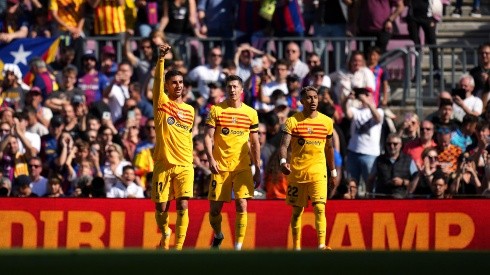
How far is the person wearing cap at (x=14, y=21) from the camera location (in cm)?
2725

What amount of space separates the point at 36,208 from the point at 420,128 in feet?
20.1

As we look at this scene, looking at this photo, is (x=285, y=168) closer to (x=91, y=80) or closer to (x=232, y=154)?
(x=232, y=154)

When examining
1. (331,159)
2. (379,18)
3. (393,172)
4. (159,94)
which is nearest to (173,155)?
(159,94)

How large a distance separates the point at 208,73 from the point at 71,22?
2.89 metres

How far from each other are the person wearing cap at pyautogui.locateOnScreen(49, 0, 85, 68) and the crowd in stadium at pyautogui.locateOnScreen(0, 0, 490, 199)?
2cm

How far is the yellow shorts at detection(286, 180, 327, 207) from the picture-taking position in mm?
20422

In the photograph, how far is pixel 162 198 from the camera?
65.2 feet

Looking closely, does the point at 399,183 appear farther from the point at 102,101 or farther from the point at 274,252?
the point at 274,252

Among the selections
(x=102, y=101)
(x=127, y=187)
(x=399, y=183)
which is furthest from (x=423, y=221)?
(x=102, y=101)

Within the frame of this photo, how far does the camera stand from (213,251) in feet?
41.0

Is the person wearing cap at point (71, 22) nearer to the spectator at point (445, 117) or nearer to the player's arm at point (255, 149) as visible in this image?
the spectator at point (445, 117)

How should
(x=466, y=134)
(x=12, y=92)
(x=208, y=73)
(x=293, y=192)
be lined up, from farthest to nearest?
(x=208, y=73), (x=12, y=92), (x=466, y=134), (x=293, y=192)

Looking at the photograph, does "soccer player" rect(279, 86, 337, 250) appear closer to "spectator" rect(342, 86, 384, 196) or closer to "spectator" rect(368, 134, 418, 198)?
"spectator" rect(368, 134, 418, 198)

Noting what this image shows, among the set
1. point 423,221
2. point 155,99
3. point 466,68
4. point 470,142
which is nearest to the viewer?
point 155,99
